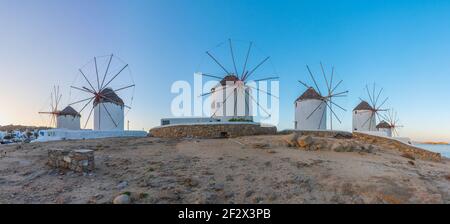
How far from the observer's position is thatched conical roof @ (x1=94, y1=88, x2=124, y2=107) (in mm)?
28028

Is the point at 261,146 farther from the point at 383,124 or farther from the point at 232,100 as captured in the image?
the point at 383,124

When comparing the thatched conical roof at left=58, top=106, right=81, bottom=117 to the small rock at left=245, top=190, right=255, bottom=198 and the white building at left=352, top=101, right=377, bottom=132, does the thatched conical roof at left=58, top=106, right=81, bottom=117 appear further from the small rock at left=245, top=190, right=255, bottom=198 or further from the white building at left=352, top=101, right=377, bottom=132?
the white building at left=352, top=101, right=377, bottom=132

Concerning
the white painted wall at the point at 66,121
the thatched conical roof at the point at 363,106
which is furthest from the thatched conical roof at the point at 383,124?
the white painted wall at the point at 66,121

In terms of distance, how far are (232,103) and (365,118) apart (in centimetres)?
1790

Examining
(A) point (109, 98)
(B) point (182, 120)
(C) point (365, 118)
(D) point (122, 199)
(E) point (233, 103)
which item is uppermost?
(A) point (109, 98)

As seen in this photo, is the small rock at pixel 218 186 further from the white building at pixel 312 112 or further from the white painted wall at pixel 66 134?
the white building at pixel 312 112

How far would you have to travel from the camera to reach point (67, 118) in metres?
35.2

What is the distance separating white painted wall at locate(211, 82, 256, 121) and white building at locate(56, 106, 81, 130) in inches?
806

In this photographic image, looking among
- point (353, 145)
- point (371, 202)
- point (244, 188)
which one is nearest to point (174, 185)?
point (244, 188)

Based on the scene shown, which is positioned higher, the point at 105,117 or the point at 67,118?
the point at 105,117

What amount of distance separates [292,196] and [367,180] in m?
2.51

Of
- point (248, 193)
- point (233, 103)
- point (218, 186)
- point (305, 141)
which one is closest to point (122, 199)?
point (218, 186)

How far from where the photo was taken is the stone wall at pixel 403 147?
17.1 meters

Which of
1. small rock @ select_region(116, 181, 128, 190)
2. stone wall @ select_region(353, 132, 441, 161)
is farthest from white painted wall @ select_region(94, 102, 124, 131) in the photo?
stone wall @ select_region(353, 132, 441, 161)
